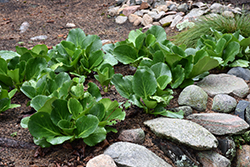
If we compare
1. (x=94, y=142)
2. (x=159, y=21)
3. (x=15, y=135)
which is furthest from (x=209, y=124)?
(x=159, y=21)

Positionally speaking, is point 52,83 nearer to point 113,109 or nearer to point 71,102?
point 71,102

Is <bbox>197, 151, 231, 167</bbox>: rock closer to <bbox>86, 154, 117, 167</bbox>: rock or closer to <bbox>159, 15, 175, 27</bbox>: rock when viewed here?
<bbox>86, 154, 117, 167</bbox>: rock

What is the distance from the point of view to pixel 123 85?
2355mm

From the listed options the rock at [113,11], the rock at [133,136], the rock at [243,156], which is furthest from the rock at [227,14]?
the rock at [133,136]

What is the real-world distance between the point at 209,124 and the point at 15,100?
6.55ft

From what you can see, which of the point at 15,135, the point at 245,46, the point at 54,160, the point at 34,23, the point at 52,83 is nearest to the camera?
the point at 54,160

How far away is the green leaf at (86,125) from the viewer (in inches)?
69.7

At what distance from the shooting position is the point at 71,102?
6.15ft

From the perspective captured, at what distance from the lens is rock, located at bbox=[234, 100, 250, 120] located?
252 centimetres

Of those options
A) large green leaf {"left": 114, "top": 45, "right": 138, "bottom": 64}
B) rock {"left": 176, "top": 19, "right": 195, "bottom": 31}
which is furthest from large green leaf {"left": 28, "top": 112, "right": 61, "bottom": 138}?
rock {"left": 176, "top": 19, "right": 195, "bottom": 31}

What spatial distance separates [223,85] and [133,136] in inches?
56.0

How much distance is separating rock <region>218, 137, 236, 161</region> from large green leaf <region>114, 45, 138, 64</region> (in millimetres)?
1395

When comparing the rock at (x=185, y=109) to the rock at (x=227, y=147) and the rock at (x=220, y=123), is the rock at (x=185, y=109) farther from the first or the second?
the rock at (x=227, y=147)

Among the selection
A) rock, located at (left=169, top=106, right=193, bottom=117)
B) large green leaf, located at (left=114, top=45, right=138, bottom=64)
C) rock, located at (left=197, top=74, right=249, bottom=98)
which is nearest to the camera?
rock, located at (left=169, top=106, right=193, bottom=117)
